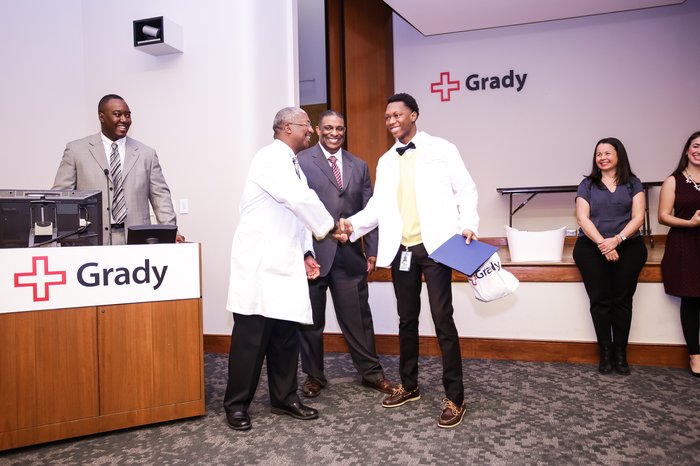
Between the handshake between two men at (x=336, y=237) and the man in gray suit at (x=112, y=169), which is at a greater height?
the man in gray suit at (x=112, y=169)

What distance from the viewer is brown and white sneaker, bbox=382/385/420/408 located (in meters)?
2.92

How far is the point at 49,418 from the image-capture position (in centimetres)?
250

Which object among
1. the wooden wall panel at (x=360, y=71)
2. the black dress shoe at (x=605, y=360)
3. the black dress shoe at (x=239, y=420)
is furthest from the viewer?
the wooden wall panel at (x=360, y=71)

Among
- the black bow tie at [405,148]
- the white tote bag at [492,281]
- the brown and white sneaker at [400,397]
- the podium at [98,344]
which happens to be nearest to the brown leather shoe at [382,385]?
the brown and white sneaker at [400,397]

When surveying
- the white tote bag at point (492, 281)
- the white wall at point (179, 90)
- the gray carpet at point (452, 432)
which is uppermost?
the white wall at point (179, 90)

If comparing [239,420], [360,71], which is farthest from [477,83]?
[239,420]

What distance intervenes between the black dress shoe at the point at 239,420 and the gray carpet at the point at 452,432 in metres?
0.04

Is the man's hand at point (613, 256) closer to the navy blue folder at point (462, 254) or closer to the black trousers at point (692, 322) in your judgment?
the black trousers at point (692, 322)

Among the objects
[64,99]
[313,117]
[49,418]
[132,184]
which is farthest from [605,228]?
[313,117]

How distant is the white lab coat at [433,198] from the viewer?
8.85 feet

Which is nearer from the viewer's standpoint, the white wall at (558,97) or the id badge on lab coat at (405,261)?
the id badge on lab coat at (405,261)

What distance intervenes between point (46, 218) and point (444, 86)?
229 inches

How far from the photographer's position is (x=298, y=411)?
9.18ft

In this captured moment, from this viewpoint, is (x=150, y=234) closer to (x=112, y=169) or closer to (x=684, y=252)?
(x=112, y=169)
